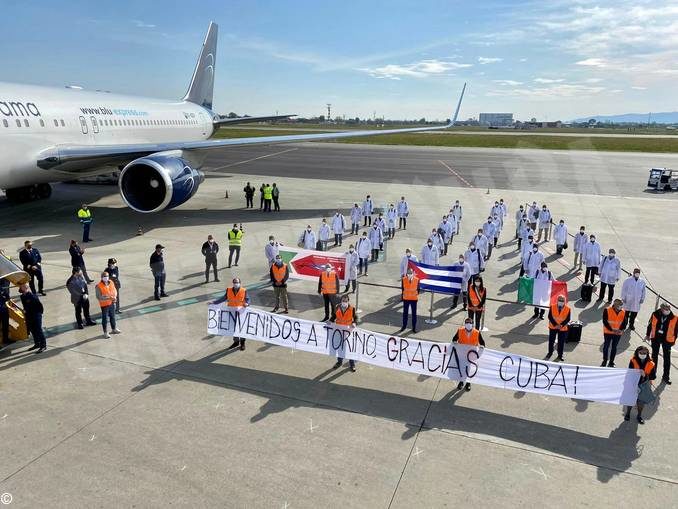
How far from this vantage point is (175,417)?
761 cm

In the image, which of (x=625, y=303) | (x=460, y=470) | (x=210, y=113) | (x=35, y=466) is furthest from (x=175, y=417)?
(x=210, y=113)

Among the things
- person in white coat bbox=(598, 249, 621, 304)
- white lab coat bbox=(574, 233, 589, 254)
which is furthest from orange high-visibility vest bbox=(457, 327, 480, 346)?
white lab coat bbox=(574, 233, 589, 254)

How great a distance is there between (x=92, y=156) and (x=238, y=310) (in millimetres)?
13778

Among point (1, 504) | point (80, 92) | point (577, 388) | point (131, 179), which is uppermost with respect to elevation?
point (80, 92)

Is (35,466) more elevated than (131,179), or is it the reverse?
(131,179)

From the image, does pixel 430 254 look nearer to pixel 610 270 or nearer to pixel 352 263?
pixel 352 263

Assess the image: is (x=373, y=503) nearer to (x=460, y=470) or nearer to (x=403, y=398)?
(x=460, y=470)

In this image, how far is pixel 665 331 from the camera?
9078mm

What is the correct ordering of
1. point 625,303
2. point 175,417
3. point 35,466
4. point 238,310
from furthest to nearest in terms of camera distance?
point 625,303 < point 238,310 < point 175,417 < point 35,466

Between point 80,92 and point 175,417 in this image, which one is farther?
point 80,92

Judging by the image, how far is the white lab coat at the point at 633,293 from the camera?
35.8ft

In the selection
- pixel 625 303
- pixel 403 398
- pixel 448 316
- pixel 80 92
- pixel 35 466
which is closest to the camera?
pixel 35 466

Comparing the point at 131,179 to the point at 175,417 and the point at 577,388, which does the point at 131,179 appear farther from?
the point at 577,388

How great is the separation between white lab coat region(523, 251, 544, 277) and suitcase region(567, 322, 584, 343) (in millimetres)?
3027
